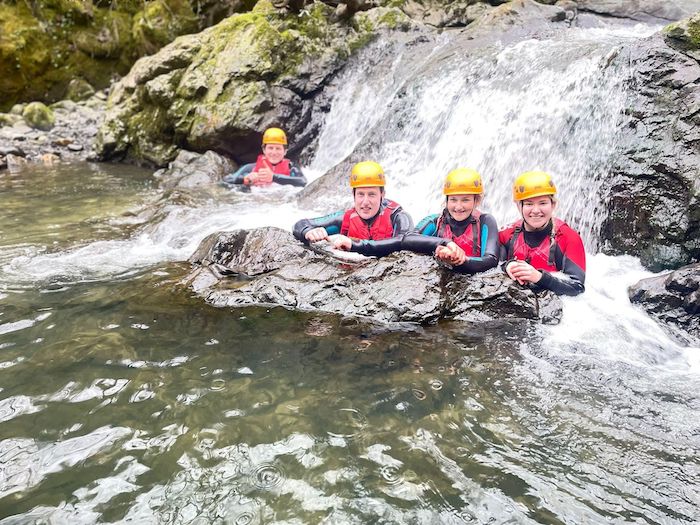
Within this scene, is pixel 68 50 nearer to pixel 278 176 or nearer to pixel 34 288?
pixel 278 176

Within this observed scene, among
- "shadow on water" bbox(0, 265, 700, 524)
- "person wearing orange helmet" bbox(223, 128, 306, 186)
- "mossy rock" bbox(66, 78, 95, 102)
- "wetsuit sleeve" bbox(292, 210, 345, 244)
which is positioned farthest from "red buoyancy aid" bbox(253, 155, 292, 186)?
"mossy rock" bbox(66, 78, 95, 102)

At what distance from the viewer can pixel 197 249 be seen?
6.61 m

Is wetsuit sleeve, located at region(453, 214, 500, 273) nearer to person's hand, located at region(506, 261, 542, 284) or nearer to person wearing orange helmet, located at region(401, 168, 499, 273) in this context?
person wearing orange helmet, located at region(401, 168, 499, 273)

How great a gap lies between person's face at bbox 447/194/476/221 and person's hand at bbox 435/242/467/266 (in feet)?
2.13

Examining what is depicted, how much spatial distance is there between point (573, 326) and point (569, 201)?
2.83 m

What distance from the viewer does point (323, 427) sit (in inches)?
124

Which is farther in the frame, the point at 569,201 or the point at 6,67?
the point at 6,67

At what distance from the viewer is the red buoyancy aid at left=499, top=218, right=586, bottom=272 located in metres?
5.32

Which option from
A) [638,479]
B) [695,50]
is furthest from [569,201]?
[638,479]

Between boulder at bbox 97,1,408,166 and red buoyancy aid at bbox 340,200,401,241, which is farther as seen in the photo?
boulder at bbox 97,1,408,166

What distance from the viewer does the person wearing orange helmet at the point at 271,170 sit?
10422 millimetres

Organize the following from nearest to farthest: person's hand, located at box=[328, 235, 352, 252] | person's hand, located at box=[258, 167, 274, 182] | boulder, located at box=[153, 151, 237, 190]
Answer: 1. person's hand, located at box=[328, 235, 352, 252]
2. person's hand, located at box=[258, 167, 274, 182]
3. boulder, located at box=[153, 151, 237, 190]

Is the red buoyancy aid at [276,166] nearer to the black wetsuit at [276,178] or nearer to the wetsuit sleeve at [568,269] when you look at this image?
the black wetsuit at [276,178]

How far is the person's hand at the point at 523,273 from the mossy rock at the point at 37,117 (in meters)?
17.0
